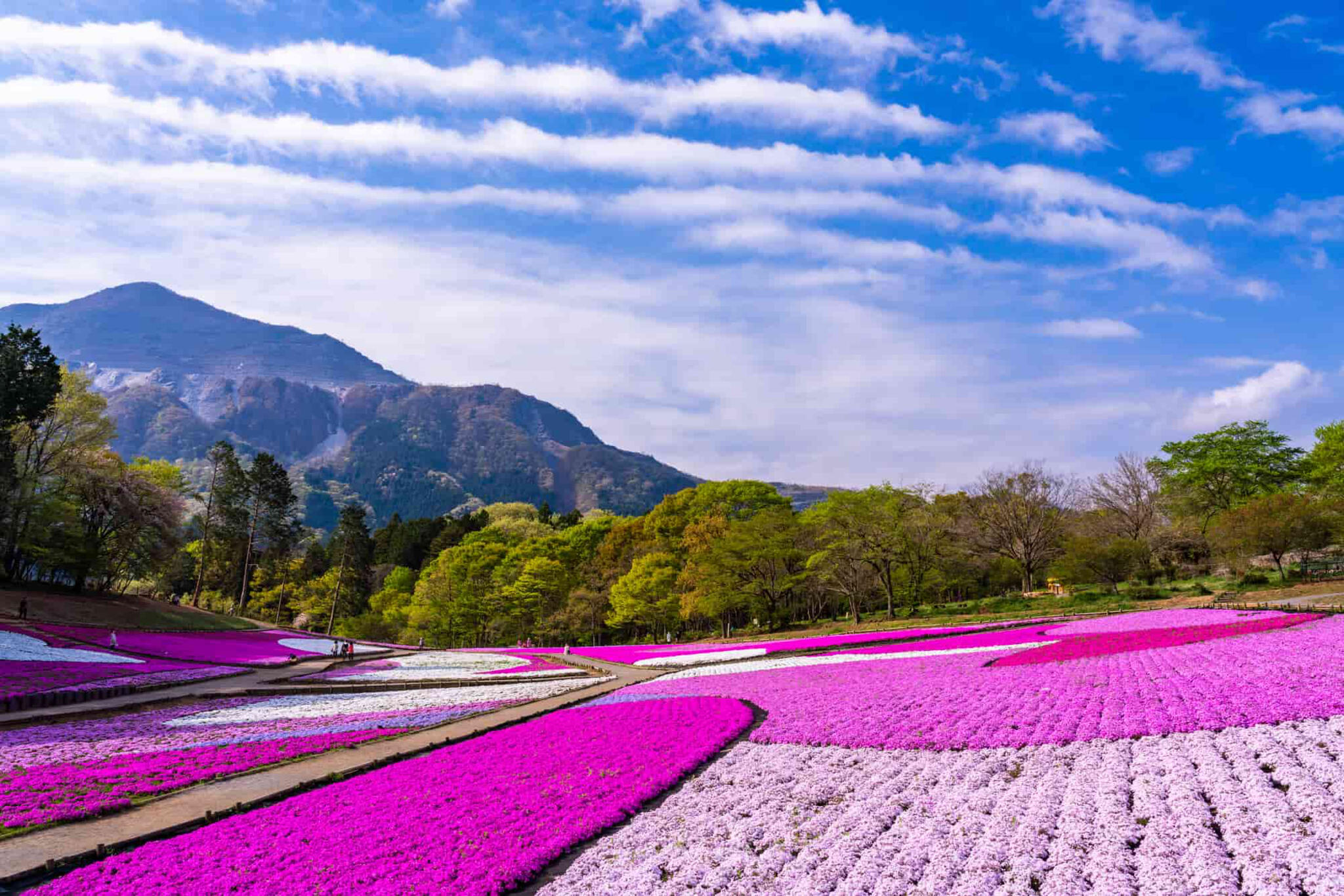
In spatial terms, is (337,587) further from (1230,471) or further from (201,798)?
(1230,471)

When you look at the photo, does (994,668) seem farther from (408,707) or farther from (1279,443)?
(1279,443)

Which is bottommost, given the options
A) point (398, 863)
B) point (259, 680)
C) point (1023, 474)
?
point (259, 680)

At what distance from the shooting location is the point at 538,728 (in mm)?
17906

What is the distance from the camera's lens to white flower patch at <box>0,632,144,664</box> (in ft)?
89.5

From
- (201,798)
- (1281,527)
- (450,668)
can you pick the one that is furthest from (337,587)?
(1281,527)

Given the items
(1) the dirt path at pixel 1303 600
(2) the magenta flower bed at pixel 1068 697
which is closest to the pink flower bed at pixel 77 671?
(2) the magenta flower bed at pixel 1068 697

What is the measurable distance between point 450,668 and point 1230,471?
6766 cm

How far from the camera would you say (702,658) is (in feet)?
123

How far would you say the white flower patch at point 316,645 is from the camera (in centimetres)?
4816

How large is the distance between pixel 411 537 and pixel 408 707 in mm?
97873

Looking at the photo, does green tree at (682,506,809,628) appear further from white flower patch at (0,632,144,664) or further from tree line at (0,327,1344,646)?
white flower patch at (0,632,144,664)

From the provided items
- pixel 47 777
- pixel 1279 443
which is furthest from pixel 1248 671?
pixel 1279 443

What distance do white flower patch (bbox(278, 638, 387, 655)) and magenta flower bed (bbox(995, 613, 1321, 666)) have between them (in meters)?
42.1

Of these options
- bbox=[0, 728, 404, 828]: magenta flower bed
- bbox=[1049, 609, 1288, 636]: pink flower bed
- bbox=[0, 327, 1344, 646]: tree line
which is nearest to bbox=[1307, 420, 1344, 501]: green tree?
bbox=[0, 327, 1344, 646]: tree line
